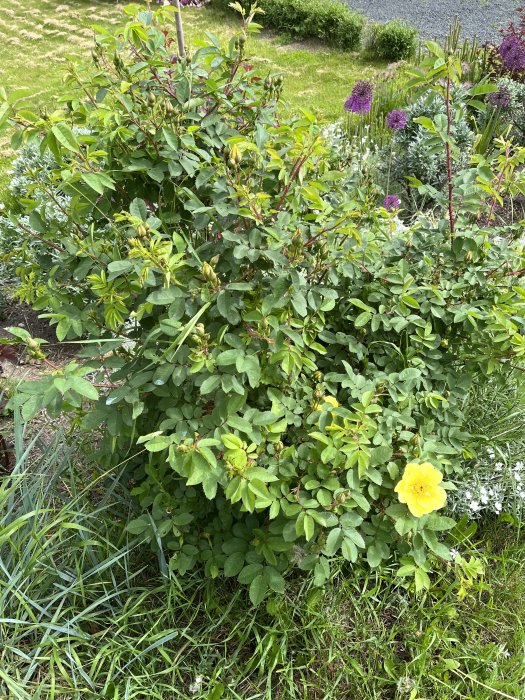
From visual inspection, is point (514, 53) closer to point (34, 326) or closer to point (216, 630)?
point (34, 326)

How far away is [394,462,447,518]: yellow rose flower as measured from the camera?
1.55 m

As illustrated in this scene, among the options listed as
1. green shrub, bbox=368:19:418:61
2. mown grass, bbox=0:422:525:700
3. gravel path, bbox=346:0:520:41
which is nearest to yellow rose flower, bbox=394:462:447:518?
mown grass, bbox=0:422:525:700

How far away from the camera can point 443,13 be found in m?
8.59

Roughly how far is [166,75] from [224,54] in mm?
253

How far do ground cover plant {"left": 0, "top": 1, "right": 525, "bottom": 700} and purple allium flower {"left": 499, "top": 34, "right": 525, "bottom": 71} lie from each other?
3515 mm

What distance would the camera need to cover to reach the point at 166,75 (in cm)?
183

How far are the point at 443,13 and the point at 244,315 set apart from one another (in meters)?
9.00

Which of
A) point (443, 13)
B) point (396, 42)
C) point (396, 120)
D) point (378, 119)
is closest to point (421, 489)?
point (396, 120)

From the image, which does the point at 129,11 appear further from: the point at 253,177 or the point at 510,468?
the point at 510,468

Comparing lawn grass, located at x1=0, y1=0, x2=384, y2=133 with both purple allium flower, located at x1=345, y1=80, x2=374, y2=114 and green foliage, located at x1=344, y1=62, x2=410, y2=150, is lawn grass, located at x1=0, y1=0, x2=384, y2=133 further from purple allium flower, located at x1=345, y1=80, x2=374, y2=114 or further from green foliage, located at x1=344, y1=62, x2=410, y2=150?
purple allium flower, located at x1=345, y1=80, x2=374, y2=114

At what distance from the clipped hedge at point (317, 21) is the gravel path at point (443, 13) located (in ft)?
3.14

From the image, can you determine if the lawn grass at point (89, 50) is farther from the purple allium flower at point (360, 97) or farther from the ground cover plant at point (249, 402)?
the ground cover plant at point (249, 402)

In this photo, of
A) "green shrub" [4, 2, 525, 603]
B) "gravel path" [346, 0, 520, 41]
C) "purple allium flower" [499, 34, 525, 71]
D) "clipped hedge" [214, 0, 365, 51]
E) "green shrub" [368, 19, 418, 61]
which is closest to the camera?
"green shrub" [4, 2, 525, 603]

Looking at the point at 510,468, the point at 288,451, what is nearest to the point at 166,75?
the point at 288,451
